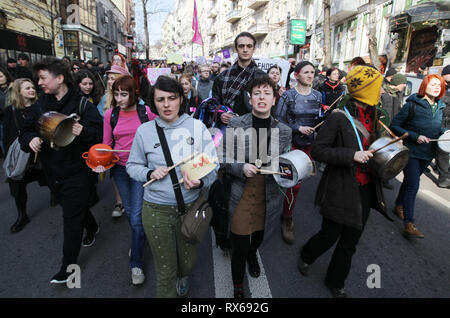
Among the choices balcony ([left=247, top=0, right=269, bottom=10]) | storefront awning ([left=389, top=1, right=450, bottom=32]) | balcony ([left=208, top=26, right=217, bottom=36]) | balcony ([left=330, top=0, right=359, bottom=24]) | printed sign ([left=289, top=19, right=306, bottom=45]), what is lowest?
storefront awning ([left=389, top=1, right=450, bottom=32])

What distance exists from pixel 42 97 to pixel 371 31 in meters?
11.7

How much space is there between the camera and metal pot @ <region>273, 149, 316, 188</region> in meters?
2.01

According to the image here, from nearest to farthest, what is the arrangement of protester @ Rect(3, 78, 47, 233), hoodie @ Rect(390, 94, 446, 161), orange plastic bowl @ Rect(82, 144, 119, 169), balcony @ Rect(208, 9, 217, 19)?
orange plastic bowl @ Rect(82, 144, 119, 169), hoodie @ Rect(390, 94, 446, 161), protester @ Rect(3, 78, 47, 233), balcony @ Rect(208, 9, 217, 19)

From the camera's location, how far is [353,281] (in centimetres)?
277

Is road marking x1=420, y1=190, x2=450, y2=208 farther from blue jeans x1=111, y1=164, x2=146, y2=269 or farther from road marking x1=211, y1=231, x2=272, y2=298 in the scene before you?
blue jeans x1=111, y1=164, x2=146, y2=269

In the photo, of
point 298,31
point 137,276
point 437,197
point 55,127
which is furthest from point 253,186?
point 298,31

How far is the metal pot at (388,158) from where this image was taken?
7.08 feet

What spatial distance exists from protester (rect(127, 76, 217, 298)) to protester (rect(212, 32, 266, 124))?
1228 millimetres

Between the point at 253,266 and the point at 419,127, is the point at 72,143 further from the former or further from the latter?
the point at 419,127

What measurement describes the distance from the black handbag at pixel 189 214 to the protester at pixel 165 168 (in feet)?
0.10

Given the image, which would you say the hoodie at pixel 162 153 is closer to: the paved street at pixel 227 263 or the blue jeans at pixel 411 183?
the paved street at pixel 227 263

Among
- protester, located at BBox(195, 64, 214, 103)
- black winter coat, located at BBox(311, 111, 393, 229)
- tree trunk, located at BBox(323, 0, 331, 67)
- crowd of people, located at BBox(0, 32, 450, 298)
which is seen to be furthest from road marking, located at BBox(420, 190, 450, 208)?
tree trunk, located at BBox(323, 0, 331, 67)
